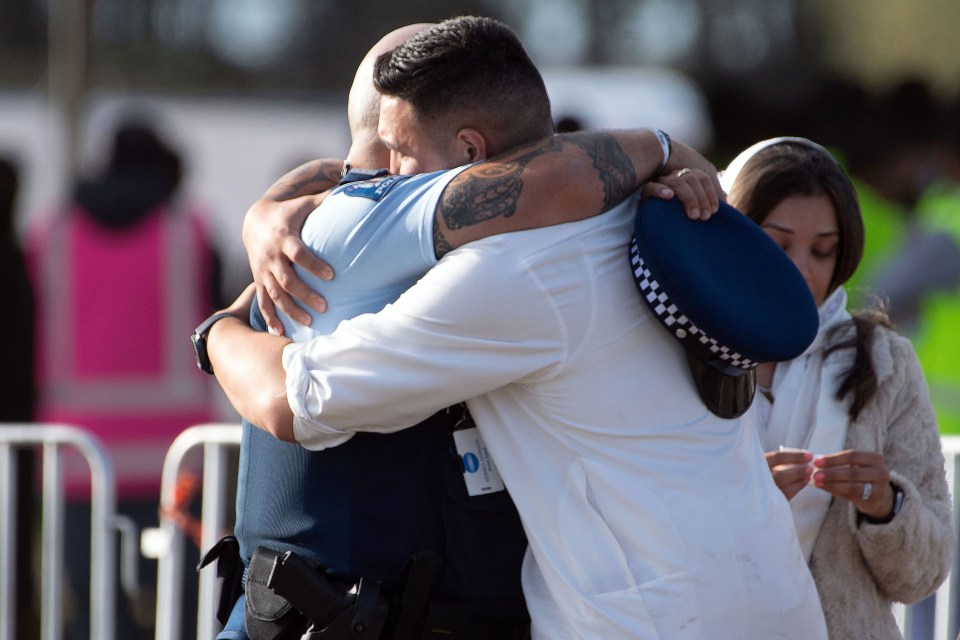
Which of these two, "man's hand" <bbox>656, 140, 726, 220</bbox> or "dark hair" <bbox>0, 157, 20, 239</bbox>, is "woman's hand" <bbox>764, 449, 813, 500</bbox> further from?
"dark hair" <bbox>0, 157, 20, 239</bbox>

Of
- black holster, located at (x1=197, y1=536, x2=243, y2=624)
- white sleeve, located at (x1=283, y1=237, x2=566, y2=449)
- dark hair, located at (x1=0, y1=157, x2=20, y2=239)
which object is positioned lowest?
dark hair, located at (x1=0, y1=157, x2=20, y2=239)

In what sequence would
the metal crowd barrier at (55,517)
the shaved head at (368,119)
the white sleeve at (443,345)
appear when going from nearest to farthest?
1. the white sleeve at (443,345)
2. the shaved head at (368,119)
3. the metal crowd barrier at (55,517)

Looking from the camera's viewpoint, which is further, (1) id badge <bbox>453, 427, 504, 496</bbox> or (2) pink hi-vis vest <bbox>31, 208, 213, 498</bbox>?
(2) pink hi-vis vest <bbox>31, 208, 213, 498</bbox>

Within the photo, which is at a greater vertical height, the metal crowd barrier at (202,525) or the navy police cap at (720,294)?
the navy police cap at (720,294)

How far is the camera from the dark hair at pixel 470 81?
7.13ft

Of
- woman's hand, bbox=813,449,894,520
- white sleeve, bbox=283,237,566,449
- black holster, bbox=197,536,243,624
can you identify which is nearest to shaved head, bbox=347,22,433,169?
white sleeve, bbox=283,237,566,449

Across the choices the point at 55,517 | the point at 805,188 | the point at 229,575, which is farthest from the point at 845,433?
the point at 55,517

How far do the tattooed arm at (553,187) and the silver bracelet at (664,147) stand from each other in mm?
38

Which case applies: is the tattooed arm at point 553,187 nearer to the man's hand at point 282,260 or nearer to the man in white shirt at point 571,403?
the man in white shirt at point 571,403

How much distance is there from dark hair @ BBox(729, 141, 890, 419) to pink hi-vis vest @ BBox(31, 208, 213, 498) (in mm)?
2867

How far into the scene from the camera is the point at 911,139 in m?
6.13

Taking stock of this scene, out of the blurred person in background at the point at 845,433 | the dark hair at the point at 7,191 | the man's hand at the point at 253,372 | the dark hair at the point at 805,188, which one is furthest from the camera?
the dark hair at the point at 7,191

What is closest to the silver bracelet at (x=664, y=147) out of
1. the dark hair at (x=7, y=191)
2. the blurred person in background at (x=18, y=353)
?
the blurred person in background at (x=18, y=353)

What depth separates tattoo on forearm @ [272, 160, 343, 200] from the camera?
251cm
